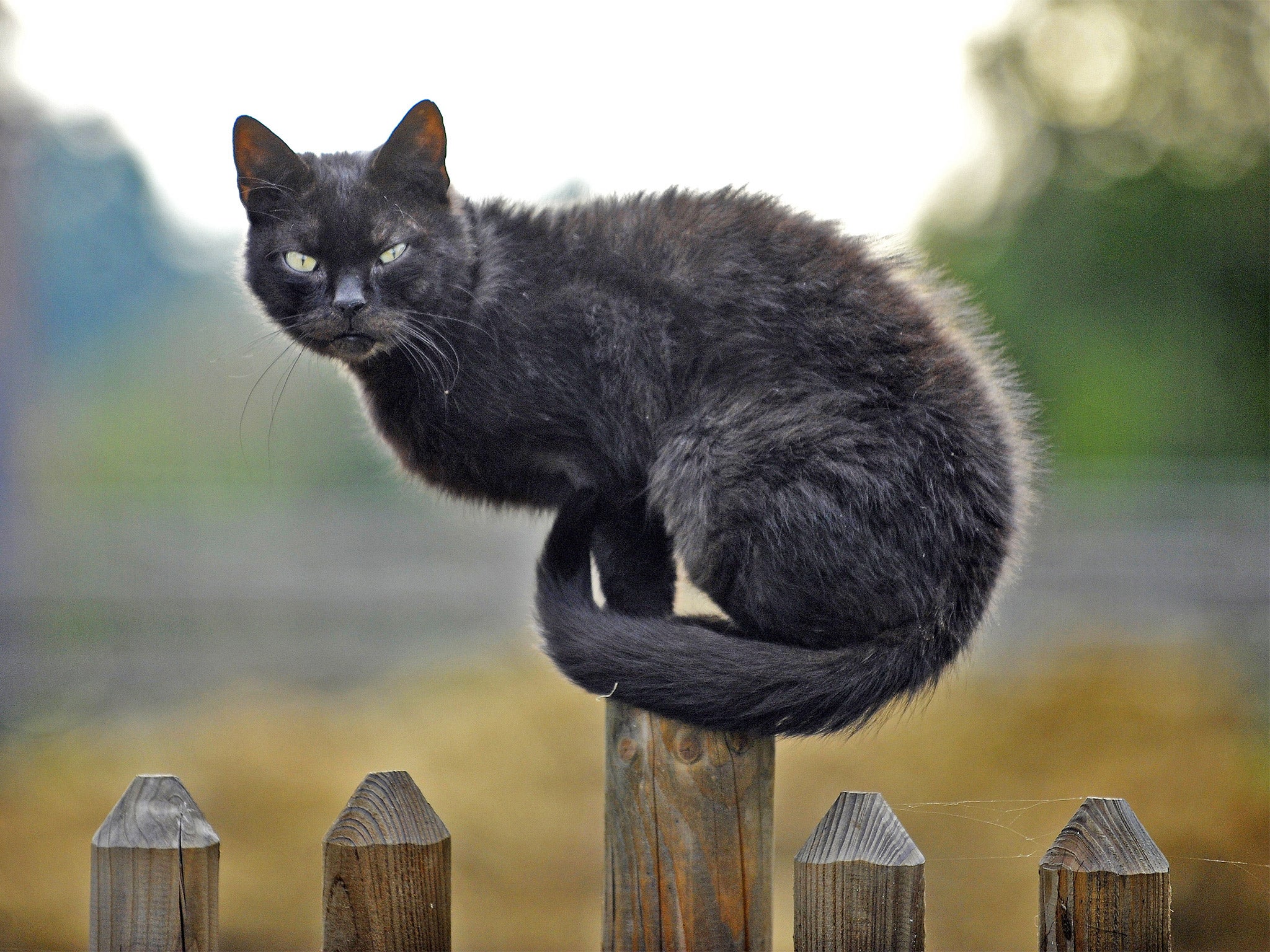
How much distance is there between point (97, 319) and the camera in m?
4.10

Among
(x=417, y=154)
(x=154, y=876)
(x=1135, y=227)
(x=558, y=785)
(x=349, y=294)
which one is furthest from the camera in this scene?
(x=1135, y=227)

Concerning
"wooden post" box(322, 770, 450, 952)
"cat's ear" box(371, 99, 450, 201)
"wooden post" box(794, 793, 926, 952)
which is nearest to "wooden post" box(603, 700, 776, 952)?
"wooden post" box(794, 793, 926, 952)

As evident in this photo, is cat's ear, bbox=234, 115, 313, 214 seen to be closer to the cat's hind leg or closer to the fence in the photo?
the cat's hind leg

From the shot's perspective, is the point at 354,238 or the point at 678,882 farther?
the point at 354,238

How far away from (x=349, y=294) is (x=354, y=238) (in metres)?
0.12

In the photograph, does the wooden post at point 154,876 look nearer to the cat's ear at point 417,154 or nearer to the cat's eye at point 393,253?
the cat's eye at point 393,253

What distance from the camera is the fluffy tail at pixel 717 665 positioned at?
1.37 m

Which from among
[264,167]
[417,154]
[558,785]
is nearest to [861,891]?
[417,154]

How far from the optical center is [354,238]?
1.72 metres

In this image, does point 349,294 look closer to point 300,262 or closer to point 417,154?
point 300,262

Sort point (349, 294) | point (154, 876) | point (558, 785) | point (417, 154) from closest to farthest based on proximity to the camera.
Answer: point (154, 876)
point (349, 294)
point (417, 154)
point (558, 785)

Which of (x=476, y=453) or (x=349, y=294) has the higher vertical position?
(x=349, y=294)

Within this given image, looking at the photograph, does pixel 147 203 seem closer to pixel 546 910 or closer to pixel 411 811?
pixel 546 910

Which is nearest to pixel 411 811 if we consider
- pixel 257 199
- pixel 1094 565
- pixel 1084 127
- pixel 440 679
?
pixel 257 199
